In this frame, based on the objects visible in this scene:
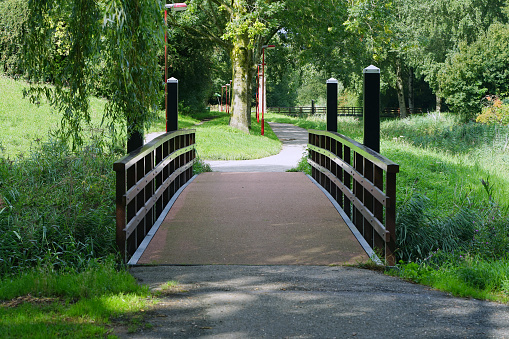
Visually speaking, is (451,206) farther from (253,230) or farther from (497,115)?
(497,115)

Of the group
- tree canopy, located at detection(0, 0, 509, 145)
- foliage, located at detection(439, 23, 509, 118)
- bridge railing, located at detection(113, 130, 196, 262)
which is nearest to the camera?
bridge railing, located at detection(113, 130, 196, 262)

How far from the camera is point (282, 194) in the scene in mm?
10492

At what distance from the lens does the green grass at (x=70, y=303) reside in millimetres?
3826

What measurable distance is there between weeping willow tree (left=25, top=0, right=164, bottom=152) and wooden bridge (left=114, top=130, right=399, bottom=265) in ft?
2.32

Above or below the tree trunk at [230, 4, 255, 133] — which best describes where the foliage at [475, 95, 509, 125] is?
below

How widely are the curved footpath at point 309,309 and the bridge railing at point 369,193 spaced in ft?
2.71

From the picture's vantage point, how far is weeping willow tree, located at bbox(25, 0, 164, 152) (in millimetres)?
7195

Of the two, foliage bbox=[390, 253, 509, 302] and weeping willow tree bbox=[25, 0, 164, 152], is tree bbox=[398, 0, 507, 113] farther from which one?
foliage bbox=[390, 253, 509, 302]

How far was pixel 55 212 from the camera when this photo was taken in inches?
271

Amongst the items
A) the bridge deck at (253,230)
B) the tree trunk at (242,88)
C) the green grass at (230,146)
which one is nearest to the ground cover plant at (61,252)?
the bridge deck at (253,230)

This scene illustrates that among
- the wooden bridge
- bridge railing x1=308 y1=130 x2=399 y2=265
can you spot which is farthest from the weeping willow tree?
bridge railing x1=308 y1=130 x2=399 y2=265

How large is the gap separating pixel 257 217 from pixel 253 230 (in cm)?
72

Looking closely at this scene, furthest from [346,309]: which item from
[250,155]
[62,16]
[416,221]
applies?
[250,155]

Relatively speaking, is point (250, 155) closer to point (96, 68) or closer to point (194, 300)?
point (96, 68)
